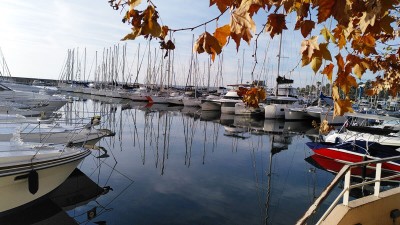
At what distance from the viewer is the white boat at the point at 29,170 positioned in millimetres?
8750

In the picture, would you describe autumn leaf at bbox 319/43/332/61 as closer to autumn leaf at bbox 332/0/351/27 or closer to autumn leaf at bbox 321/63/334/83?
autumn leaf at bbox 332/0/351/27

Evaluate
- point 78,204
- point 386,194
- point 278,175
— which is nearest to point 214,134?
point 278,175

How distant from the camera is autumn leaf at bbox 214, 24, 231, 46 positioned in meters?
2.24

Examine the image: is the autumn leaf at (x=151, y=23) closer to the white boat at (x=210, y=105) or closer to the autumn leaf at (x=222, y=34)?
the autumn leaf at (x=222, y=34)

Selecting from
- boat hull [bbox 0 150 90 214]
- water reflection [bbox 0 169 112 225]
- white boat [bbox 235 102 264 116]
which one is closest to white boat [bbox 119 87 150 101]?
white boat [bbox 235 102 264 116]

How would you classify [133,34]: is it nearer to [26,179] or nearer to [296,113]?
[26,179]

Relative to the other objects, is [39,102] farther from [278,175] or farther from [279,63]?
[279,63]

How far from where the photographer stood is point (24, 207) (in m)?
9.66

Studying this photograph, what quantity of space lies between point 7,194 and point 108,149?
11.4 meters

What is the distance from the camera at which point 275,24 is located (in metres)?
2.62

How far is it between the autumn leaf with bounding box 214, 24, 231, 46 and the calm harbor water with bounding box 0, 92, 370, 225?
8501mm

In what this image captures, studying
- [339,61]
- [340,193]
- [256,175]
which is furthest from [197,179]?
[339,61]

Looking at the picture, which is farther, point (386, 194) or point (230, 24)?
point (386, 194)

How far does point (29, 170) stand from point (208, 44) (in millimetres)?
8757
